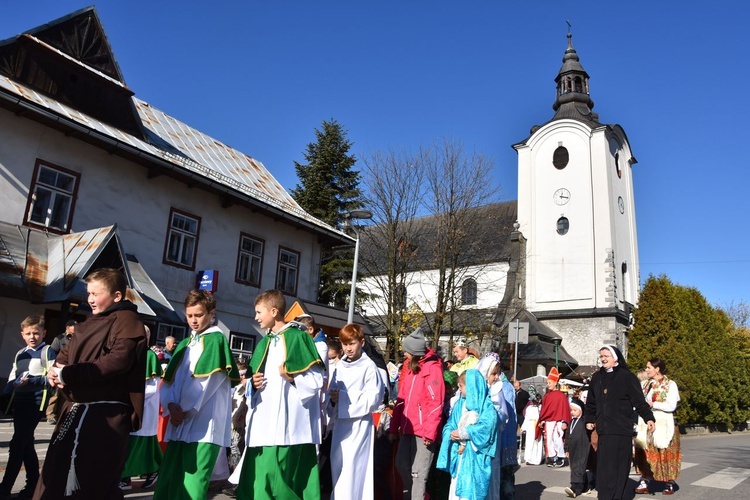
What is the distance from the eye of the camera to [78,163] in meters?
15.5

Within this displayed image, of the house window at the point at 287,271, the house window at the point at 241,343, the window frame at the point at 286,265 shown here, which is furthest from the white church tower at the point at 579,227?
the house window at the point at 241,343

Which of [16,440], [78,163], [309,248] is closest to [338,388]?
[16,440]

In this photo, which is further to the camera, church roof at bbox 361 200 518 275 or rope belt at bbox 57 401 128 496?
church roof at bbox 361 200 518 275

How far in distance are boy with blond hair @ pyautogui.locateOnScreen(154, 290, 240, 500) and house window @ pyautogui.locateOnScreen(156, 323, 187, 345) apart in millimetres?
13054

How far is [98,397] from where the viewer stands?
382 cm

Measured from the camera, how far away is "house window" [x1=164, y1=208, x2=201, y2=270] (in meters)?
18.0

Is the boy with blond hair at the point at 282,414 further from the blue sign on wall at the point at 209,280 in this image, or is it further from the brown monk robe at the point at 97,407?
the blue sign on wall at the point at 209,280

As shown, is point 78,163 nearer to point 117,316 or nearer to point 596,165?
point 117,316

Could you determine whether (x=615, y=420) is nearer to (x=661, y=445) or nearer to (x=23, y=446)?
(x=661, y=445)

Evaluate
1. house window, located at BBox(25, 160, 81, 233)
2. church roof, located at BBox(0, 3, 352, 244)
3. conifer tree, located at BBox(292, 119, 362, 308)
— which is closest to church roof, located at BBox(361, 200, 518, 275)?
conifer tree, located at BBox(292, 119, 362, 308)

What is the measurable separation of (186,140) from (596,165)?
30993mm

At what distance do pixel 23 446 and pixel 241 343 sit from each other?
14.3m

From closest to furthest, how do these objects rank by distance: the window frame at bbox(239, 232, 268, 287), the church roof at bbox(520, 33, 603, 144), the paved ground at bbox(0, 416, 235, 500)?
the paved ground at bbox(0, 416, 235, 500), the window frame at bbox(239, 232, 268, 287), the church roof at bbox(520, 33, 603, 144)

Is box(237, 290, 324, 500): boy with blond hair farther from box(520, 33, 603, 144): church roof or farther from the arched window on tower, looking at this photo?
the arched window on tower
